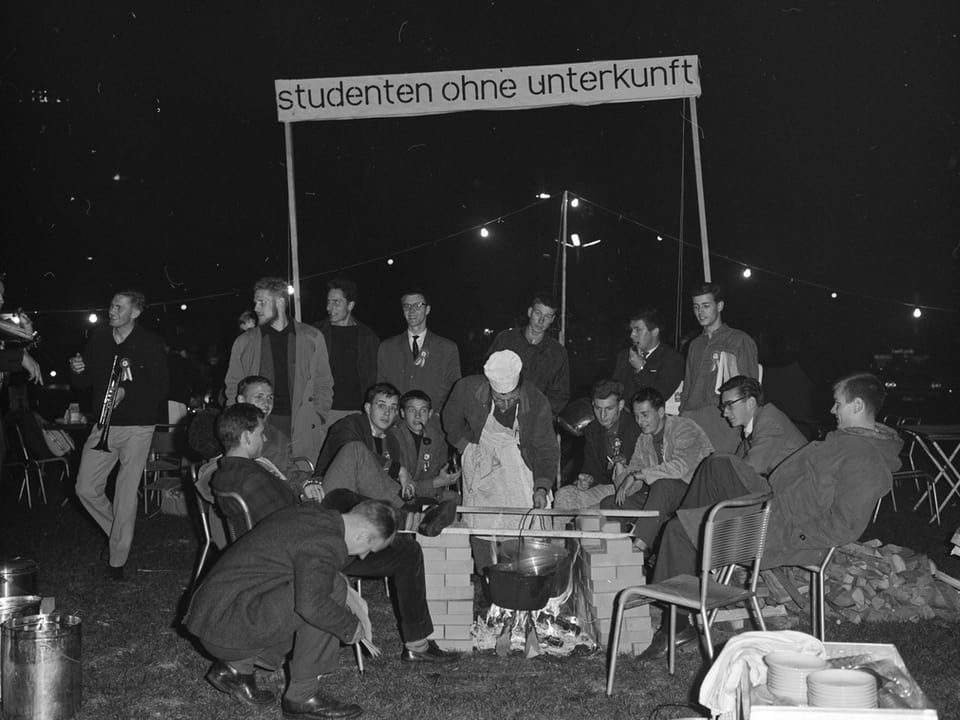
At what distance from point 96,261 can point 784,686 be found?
22.2 m

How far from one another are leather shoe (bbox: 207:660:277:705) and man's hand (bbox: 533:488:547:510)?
1.90m

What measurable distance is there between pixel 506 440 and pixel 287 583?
2.22 meters

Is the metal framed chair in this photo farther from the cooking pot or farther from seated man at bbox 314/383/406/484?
the cooking pot

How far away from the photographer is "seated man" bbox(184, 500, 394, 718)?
3439 mm

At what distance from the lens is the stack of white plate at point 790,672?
2303mm

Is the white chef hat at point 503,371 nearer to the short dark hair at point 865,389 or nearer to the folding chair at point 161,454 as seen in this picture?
the short dark hair at point 865,389

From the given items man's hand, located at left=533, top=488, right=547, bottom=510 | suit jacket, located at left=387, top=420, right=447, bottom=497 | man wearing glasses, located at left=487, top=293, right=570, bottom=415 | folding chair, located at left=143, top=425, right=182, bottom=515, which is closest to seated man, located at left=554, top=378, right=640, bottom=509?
man's hand, located at left=533, top=488, right=547, bottom=510

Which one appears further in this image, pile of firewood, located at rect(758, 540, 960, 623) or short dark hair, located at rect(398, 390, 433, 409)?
short dark hair, located at rect(398, 390, 433, 409)

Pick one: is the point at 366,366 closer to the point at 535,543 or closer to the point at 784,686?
the point at 535,543

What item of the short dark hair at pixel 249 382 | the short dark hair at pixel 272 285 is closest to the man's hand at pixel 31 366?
the short dark hair at pixel 249 382

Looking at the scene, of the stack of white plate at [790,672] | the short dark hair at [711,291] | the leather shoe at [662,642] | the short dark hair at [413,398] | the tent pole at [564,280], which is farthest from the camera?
the tent pole at [564,280]

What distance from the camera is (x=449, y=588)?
4.58m

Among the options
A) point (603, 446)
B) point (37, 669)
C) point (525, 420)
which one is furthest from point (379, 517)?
point (603, 446)

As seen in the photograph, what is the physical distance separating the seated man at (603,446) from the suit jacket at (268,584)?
2.47 meters
